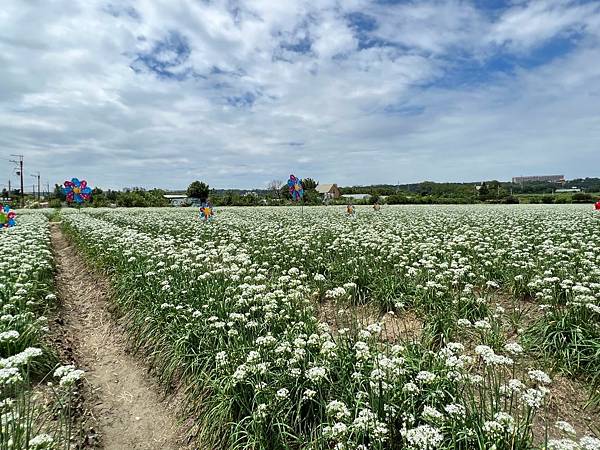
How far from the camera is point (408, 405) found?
3.81 metres

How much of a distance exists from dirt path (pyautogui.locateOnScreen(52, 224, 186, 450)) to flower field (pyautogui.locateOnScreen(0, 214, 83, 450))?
22.1 inches

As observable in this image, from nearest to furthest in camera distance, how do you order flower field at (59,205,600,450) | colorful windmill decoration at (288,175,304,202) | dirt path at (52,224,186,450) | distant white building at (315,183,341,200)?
flower field at (59,205,600,450) → dirt path at (52,224,186,450) → colorful windmill decoration at (288,175,304,202) → distant white building at (315,183,341,200)

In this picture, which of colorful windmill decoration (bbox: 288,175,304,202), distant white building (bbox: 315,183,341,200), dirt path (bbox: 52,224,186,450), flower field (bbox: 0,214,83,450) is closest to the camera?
flower field (bbox: 0,214,83,450)

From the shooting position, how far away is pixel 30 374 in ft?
19.6

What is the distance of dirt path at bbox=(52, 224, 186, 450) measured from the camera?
4938 mm

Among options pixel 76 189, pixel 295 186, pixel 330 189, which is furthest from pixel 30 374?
pixel 330 189

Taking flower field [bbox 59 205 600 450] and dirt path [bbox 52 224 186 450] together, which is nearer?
flower field [bbox 59 205 600 450]

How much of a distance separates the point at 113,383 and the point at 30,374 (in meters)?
1.39

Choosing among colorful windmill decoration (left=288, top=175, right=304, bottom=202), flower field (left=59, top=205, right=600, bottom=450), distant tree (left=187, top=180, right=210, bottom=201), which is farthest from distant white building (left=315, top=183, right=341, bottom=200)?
flower field (left=59, top=205, right=600, bottom=450)

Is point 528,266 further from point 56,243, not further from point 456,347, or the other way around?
point 56,243

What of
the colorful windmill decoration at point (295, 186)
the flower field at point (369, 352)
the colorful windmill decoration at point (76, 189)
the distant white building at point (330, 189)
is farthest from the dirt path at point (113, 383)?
the distant white building at point (330, 189)

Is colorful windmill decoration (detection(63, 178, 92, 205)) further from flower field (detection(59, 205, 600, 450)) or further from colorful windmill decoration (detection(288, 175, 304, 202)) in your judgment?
flower field (detection(59, 205, 600, 450))

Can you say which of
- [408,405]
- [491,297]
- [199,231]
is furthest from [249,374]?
[199,231]

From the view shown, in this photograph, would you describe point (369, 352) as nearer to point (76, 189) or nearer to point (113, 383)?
point (113, 383)
